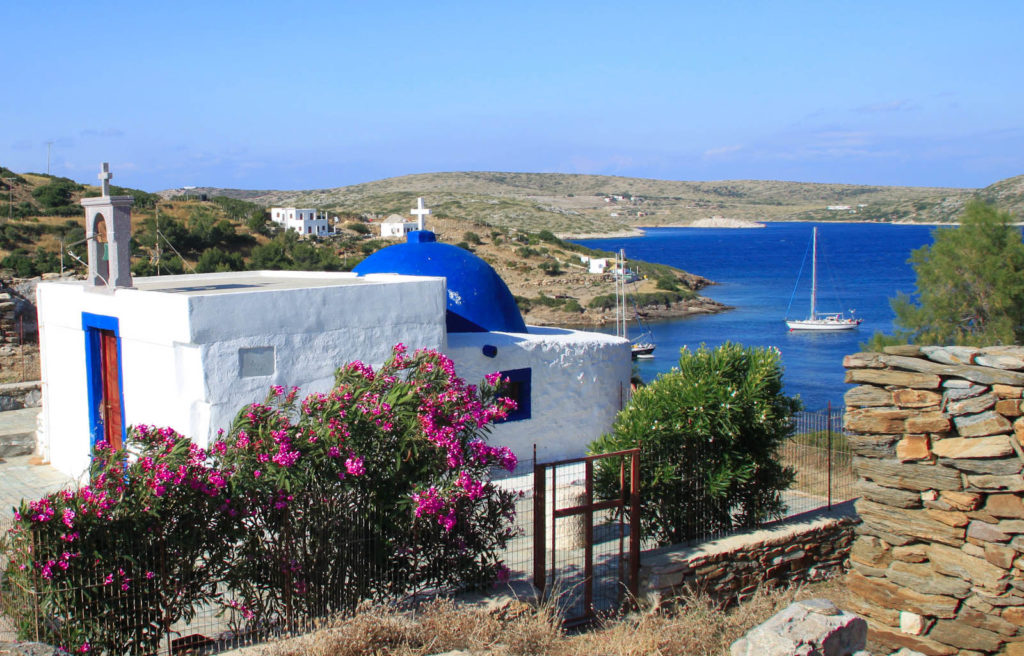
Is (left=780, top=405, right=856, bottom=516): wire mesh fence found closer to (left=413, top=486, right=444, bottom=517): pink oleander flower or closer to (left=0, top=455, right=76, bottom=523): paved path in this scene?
(left=413, top=486, right=444, bottom=517): pink oleander flower

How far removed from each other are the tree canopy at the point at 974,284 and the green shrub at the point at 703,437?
14.1 metres

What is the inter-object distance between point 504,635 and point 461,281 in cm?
721

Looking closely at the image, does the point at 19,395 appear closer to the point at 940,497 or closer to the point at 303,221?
the point at 940,497

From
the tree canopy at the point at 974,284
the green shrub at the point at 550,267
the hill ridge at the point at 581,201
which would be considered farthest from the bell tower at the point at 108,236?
the hill ridge at the point at 581,201

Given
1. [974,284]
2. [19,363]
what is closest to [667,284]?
[974,284]

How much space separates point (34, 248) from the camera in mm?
35000

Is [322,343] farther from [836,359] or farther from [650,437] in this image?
[836,359]

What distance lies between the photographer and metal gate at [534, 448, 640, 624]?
7.12 metres

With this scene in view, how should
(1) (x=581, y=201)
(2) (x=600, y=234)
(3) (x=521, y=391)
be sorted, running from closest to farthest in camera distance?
(3) (x=521, y=391)
(2) (x=600, y=234)
(1) (x=581, y=201)

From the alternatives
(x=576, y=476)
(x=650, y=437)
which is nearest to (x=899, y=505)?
(x=650, y=437)

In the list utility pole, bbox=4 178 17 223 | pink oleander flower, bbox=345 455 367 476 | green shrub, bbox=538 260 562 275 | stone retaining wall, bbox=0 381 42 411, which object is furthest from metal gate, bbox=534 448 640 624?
green shrub, bbox=538 260 562 275

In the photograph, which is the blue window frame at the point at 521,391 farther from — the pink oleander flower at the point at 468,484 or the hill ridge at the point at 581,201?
the hill ridge at the point at 581,201

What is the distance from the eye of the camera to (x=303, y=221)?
54.7 meters

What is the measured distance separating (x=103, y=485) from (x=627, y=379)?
343 inches
